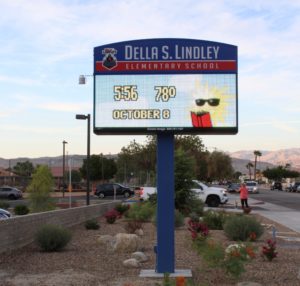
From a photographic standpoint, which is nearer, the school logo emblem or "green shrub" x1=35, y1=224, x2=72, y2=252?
the school logo emblem

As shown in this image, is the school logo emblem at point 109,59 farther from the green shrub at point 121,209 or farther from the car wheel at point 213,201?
the car wheel at point 213,201

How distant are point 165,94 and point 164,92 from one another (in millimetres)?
45

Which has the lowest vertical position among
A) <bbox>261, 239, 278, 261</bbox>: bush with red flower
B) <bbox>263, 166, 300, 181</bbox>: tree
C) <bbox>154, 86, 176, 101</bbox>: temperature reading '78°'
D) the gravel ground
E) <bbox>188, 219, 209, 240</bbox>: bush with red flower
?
the gravel ground

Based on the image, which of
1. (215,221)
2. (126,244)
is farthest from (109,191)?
(126,244)

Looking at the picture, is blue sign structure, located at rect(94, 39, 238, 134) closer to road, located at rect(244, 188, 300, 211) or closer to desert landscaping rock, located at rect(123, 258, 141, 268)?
desert landscaping rock, located at rect(123, 258, 141, 268)

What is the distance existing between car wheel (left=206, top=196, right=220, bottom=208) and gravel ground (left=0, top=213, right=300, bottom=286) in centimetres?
2126

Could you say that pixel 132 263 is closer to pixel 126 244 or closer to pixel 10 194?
pixel 126 244

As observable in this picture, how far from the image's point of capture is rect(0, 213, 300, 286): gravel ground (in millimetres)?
9148

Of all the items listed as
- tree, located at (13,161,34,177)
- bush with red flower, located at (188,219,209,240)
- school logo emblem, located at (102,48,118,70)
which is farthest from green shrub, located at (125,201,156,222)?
tree, located at (13,161,34,177)

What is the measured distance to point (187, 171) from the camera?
84.6 ft

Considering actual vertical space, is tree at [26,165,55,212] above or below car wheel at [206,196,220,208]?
above

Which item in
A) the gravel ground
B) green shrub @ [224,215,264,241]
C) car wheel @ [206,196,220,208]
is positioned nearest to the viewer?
the gravel ground

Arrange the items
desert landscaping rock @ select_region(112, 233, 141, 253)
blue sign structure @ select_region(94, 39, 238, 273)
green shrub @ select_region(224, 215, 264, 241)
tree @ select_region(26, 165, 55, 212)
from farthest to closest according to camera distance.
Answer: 1. tree @ select_region(26, 165, 55, 212)
2. green shrub @ select_region(224, 215, 264, 241)
3. desert landscaping rock @ select_region(112, 233, 141, 253)
4. blue sign structure @ select_region(94, 39, 238, 273)

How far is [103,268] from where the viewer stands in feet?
34.4
